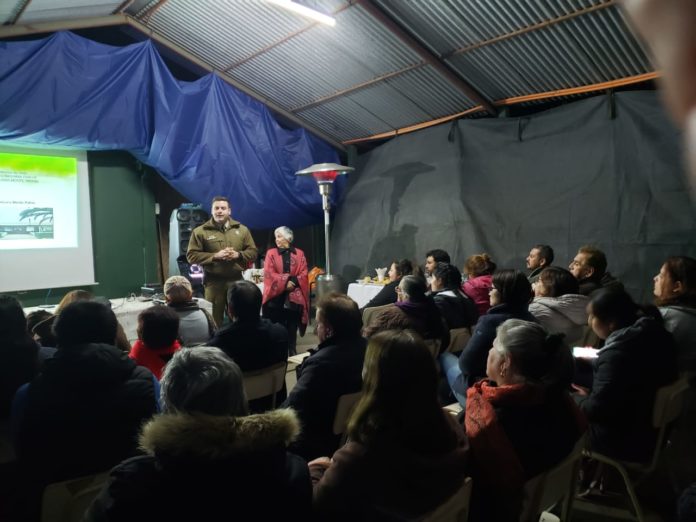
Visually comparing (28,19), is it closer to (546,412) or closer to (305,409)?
(305,409)

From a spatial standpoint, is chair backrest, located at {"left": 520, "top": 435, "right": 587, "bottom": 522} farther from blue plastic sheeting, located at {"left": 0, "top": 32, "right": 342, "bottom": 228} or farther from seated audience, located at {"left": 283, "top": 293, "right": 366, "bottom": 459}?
blue plastic sheeting, located at {"left": 0, "top": 32, "right": 342, "bottom": 228}

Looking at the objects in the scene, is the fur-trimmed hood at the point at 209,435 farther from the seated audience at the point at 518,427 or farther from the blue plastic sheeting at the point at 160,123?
the blue plastic sheeting at the point at 160,123

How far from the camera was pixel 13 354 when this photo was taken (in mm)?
1958

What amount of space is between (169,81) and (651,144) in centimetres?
491

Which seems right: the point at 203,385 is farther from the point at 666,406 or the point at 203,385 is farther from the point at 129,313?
the point at 129,313

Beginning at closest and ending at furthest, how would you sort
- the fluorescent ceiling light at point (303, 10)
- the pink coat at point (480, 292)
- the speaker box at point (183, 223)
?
the pink coat at point (480, 292)
the fluorescent ceiling light at point (303, 10)
the speaker box at point (183, 223)

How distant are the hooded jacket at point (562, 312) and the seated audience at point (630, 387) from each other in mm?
755

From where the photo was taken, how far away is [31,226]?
5035mm

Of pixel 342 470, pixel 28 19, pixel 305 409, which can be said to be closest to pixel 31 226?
pixel 28 19

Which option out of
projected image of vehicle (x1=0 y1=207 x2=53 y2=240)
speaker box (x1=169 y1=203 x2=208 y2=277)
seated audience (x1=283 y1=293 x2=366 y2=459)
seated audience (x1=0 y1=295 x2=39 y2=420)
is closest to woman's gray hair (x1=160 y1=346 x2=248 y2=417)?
seated audience (x1=283 y1=293 x2=366 y2=459)

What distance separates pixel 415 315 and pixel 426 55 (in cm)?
310

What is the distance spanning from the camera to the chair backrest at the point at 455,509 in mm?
1182

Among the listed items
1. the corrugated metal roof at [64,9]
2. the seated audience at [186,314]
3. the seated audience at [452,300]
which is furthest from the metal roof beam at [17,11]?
the seated audience at [452,300]

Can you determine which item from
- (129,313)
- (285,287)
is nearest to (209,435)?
(285,287)
